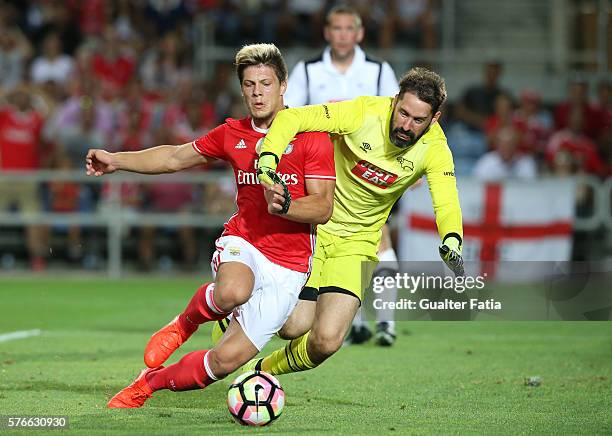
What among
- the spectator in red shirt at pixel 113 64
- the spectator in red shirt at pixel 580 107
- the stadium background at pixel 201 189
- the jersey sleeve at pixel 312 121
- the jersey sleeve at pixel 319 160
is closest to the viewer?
the jersey sleeve at pixel 312 121

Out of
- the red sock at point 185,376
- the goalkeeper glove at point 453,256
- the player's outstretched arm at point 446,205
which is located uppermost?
the player's outstretched arm at point 446,205

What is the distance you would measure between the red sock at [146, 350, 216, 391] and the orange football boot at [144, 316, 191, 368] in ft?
0.34

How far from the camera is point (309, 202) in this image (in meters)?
6.96

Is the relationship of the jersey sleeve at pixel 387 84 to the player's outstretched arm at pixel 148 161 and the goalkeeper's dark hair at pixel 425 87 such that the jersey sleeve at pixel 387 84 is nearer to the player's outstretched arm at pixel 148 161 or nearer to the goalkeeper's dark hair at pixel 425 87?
the goalkeeper's dark hair at pixel 425 87

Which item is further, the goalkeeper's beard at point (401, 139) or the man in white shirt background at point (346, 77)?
the man in white shirt background at point (346, 77)

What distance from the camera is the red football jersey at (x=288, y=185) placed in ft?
23.5

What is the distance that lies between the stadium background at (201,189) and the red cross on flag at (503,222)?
521 mm

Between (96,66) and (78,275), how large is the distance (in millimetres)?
3602

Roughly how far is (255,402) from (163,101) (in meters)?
10.7

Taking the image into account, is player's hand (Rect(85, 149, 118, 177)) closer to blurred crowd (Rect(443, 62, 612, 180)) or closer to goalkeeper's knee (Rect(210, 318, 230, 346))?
goalkeeper's knee (Rect(210, 318, 230, 346))

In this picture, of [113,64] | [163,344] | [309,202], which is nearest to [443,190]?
[309,202]

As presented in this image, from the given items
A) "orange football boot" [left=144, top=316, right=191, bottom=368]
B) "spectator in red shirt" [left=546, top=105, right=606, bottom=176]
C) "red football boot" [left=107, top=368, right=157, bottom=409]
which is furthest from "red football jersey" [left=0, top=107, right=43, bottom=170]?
"red football boot" [left=107, top=368, right=157, bottom=409]

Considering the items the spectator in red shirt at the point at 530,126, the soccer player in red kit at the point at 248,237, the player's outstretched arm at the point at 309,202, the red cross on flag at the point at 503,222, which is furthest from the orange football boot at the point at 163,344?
the spectator in red shirt at the point at 530,126

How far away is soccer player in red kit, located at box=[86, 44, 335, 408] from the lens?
Answer: 695 cm
